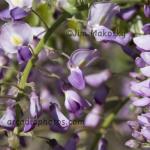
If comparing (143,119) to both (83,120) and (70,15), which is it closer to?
(70,15)

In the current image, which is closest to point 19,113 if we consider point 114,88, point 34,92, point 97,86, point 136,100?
point 34,92

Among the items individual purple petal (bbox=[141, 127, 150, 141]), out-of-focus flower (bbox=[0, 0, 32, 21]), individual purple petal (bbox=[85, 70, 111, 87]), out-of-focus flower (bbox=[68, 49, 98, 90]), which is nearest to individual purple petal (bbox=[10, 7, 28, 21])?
out-of-focus flower (bbox=[0, 0, 32, 21])

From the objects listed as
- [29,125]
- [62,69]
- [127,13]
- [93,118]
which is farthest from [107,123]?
[29,125]

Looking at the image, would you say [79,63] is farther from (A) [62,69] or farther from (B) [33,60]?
(A) [62,69]

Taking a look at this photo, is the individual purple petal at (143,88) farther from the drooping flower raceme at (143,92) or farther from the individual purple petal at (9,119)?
the individual purple petal at (9,119)

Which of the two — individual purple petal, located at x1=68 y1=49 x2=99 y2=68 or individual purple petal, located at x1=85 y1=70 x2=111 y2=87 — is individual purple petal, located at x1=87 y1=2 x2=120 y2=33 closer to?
individual purple petal, located at x1=68 y1=49 x2=99 y2=68
